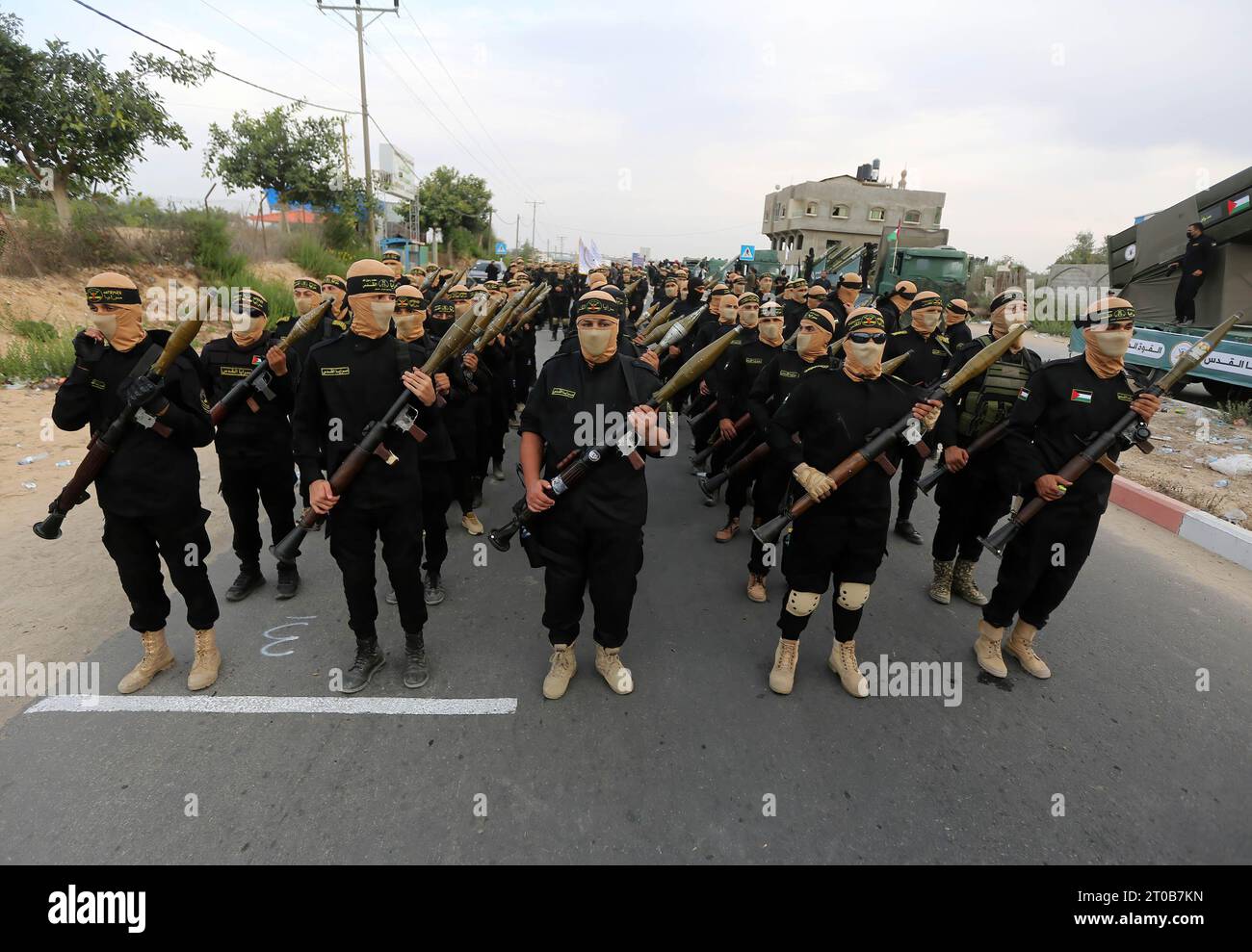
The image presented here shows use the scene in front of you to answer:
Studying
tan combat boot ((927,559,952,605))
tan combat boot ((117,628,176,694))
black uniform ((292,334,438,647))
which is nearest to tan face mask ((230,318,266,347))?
black uniform ((292,334,438,647))

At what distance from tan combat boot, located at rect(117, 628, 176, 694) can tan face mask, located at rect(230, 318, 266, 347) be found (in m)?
1.96

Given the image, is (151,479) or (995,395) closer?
(151,479)

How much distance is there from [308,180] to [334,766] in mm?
27897

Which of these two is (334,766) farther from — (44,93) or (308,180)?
(308,180)

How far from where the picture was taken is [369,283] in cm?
304

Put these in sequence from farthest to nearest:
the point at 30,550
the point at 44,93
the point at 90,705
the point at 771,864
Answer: the point at 44,93 < the point at 30,550 < the point at 90,705 < the point at 771,864

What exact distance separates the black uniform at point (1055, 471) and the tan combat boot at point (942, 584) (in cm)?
88

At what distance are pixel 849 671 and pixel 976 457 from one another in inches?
79.2

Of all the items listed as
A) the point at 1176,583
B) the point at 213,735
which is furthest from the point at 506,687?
the point at 1176,583

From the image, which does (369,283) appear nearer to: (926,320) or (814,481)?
(814,481)

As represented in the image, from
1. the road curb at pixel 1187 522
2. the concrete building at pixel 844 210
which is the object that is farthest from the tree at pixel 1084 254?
the road curb at pixel 1187 522

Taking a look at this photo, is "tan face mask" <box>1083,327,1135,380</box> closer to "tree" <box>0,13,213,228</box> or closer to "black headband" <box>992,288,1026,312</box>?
"black headband" <box>992,288,1026,312</box>

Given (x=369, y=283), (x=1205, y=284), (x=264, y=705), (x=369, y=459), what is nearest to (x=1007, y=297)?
(x=369, y=283)
